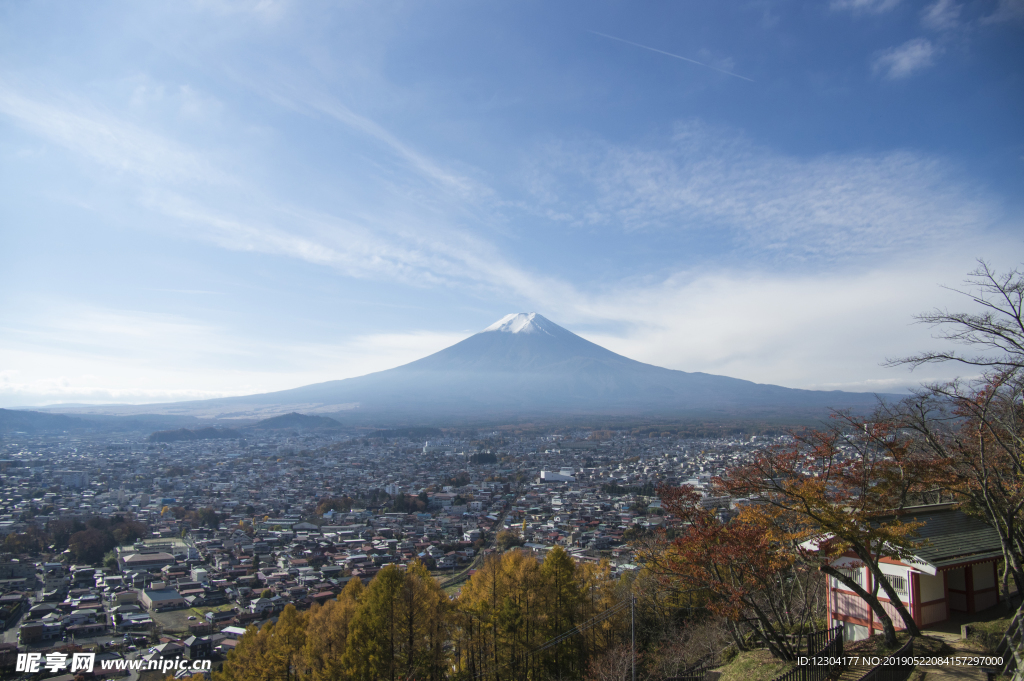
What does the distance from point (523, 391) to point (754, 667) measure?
475 ft

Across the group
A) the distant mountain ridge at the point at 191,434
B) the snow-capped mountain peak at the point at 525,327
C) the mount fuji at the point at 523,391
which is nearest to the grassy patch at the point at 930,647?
the distant mountain ridge at the point at 191,434

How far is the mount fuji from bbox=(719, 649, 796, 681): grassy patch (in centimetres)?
9729

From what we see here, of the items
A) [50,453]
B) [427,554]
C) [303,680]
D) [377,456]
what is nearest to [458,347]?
[377,456]

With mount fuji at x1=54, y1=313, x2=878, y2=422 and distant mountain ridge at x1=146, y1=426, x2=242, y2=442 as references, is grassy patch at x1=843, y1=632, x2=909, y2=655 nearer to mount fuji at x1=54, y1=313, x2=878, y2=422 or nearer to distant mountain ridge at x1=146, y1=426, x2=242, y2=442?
distant mountain ridge at x1=146, y1=426, x2=242, y2=442

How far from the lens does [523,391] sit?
Answer: 502 ft

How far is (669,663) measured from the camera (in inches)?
431

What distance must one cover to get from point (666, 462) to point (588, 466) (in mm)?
8339

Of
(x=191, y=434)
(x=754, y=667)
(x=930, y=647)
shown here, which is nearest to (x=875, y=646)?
(x=930, y=647)

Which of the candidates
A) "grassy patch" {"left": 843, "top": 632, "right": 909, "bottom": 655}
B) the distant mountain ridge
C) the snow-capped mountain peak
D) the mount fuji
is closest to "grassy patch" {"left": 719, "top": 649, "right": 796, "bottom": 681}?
"grassy patch" {"left": 843, "top": 632, "right": 909, "bottom": 655}

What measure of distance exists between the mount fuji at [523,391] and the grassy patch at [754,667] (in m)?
97.3

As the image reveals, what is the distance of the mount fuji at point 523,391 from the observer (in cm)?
12012

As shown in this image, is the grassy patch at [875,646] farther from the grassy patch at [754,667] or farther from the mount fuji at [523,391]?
the mount fuji at [523,391]

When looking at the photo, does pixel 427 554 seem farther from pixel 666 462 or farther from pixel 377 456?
pixel 377 456

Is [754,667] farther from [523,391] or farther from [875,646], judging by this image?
[523,391]
